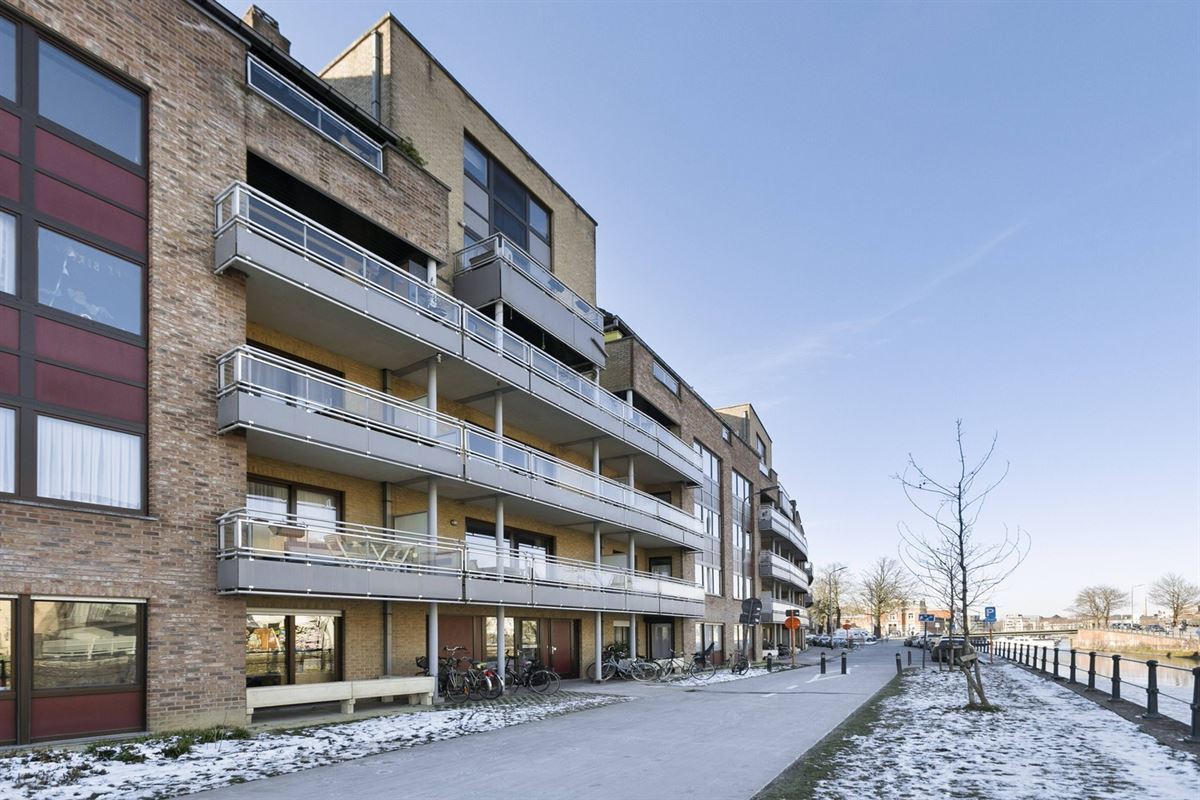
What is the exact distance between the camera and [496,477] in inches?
811

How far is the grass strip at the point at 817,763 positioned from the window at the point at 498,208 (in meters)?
15.5

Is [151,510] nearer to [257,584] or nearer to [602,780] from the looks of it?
[257,584]

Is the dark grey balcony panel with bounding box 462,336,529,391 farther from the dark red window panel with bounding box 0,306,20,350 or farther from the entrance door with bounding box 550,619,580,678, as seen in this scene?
the dark red window panel with bounding box 0,306,20,350

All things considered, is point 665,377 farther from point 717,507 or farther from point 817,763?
point 817,763

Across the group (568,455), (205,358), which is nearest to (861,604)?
(568,455)

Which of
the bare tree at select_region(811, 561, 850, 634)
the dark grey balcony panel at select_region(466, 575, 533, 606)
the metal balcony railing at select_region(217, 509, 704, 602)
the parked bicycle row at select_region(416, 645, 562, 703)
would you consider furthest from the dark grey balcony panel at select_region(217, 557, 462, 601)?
the bare tree at select_region(811, 561, 850, 634)

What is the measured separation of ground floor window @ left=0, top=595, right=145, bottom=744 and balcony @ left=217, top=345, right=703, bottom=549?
3.50m

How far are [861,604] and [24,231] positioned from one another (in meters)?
119

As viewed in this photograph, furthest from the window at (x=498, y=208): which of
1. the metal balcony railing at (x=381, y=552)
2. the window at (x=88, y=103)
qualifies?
the window at (x=88, y=103)

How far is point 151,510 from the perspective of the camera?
13070 mm

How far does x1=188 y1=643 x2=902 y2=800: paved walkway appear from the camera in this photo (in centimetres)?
914

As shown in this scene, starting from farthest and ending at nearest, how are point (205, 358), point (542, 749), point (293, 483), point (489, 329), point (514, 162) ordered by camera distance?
1. point (514, 162)
2. point (489, 329)
3. point (293, 483)
4. point (205, 358)
5. point (542, 749)

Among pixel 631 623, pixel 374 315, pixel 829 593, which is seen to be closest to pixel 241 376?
pixel 374 315

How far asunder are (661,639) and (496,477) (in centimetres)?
1582
